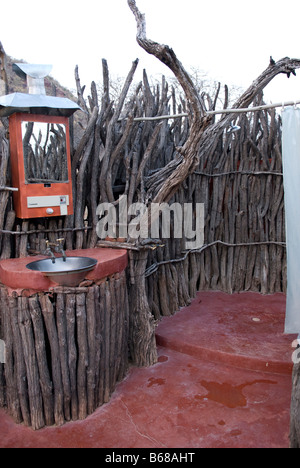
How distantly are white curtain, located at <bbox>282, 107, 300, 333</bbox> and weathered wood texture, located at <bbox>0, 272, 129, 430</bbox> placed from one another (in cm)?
161

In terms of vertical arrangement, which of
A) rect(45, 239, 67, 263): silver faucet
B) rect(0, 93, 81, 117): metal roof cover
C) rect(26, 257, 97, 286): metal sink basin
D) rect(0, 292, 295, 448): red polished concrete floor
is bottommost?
rect(0, 292, 295, 448): red polished concrete floor

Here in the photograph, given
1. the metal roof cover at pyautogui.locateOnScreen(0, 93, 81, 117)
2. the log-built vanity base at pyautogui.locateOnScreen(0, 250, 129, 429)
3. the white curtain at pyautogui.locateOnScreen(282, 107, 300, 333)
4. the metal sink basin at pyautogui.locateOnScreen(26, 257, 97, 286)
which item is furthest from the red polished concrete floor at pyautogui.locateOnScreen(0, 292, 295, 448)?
the metal roof cover at pyautogui.locateOnScreen(0, 93, 81, 117)

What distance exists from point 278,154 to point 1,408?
4.17 m

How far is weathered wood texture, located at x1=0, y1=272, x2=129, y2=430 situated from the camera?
2662 millimetres

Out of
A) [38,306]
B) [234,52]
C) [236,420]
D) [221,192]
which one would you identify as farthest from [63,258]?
[234,52]

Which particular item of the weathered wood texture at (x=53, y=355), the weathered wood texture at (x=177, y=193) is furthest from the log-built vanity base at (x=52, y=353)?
the weathered wood texture at (x=177, y=193)

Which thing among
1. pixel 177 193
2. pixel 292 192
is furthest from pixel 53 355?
pixel 177 193

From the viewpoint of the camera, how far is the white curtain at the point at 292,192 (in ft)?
10.3

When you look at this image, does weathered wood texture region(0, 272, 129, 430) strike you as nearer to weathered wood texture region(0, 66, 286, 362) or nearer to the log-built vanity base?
the log-built vanity base

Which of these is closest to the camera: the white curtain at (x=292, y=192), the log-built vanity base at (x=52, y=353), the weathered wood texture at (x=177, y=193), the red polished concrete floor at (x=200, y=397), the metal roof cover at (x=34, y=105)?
the red polished concrete floor at (x=200, y=397)

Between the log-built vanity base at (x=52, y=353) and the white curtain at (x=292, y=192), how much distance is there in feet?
5.28

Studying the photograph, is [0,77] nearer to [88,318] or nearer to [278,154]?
[88,318]

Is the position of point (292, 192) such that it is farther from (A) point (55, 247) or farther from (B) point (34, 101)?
(B) point (34, 101)

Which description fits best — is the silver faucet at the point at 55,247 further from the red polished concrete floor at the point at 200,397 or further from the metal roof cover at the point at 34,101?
the red polished concrete floor at the point at 200,397
